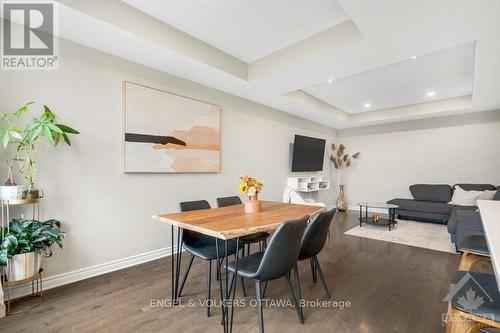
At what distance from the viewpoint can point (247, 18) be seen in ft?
8.01

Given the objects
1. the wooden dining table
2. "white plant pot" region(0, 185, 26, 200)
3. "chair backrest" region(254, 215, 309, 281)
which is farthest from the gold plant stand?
"chair backrest" region(254, 215, 309, 281)

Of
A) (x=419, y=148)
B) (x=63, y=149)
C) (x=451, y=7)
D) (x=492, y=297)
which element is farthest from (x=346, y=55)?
(x=419, y=148)

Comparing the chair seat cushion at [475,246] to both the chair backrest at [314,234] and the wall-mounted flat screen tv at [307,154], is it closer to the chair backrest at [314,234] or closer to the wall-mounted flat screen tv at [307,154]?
the chair backrest at [314,234]

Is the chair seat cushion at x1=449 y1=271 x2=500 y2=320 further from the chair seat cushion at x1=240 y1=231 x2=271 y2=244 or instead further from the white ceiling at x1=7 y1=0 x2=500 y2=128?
the white ceiling at x1=7 y1=0 x2=500 y2=128

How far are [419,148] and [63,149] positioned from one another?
7.15m

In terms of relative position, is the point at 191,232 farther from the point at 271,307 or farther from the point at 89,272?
the point at 89,272

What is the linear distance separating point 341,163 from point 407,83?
3.22 meters

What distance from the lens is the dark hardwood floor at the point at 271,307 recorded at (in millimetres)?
1763

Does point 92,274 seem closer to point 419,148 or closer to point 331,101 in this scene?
point 331,101

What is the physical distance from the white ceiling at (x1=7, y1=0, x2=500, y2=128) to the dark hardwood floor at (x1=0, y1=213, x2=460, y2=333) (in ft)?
8.19

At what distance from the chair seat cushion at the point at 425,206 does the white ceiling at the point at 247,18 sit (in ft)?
14.7

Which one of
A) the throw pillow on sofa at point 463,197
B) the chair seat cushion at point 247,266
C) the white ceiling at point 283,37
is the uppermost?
the white ceiling at point 283,37

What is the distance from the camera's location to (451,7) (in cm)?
189

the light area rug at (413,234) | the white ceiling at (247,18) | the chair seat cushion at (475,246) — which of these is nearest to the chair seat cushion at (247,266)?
the chair seat cushion at (475,246)
